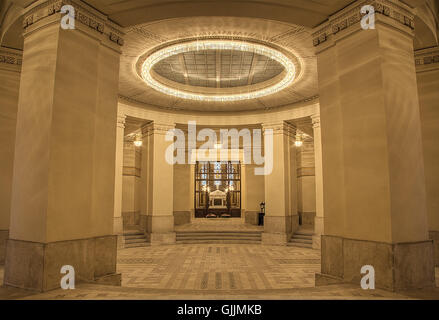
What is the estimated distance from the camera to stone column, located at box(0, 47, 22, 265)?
783 cm

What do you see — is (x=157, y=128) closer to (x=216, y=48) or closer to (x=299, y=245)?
(x=216, y=48)

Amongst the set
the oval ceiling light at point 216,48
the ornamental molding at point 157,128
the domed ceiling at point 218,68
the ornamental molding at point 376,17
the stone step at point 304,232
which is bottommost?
the stone step at point 304,232

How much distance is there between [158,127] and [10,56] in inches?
260

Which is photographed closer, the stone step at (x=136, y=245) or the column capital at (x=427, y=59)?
the column capital at (x=427, y=59)

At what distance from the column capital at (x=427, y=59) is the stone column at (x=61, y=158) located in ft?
24.0

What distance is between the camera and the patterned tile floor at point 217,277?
187 inches

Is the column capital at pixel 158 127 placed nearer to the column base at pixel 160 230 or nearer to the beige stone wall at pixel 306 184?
the column base at pixel 160 230

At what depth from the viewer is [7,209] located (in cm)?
786

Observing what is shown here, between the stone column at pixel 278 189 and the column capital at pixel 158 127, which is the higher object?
the column capital at pixel 158 127
